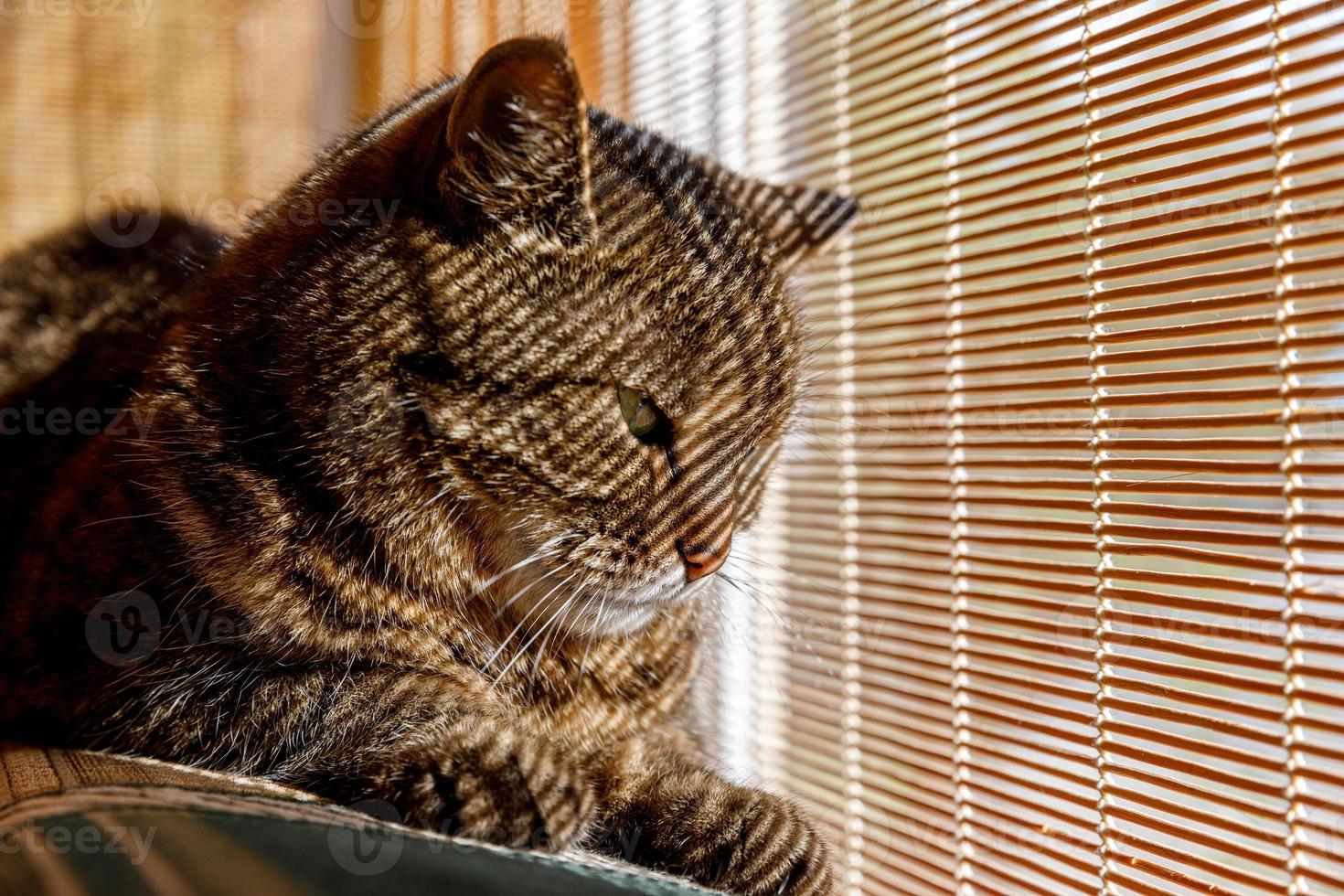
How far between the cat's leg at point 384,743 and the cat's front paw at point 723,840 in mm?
98

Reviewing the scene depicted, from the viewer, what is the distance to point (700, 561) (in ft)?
2.72

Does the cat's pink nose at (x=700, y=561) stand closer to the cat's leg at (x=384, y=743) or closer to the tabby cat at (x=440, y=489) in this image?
the tabby cat at (x=440, y=489)

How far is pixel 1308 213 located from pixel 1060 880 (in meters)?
0.60

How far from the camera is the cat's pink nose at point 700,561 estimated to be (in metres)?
0.83

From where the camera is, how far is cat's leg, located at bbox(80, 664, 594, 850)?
2.15 feet
